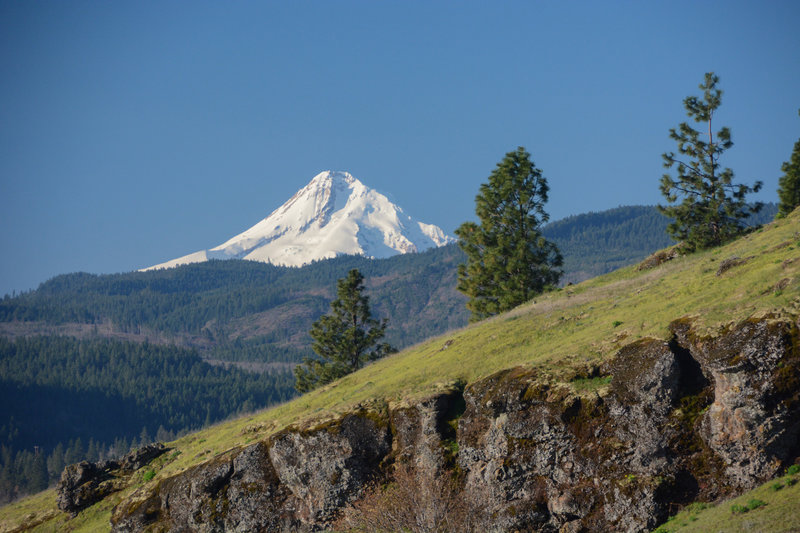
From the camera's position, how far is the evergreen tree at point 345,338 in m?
75.6

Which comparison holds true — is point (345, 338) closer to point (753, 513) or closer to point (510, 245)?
point (510, 245)

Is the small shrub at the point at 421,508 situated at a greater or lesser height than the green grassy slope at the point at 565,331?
lesser

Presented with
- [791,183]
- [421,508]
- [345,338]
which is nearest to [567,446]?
[421,508]

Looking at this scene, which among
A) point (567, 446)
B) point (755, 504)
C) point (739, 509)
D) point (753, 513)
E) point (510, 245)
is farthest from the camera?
point (510, 245)

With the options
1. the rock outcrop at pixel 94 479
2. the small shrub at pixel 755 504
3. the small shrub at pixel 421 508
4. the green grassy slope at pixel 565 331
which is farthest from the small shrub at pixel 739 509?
the rock outcrop at pixel 94 479

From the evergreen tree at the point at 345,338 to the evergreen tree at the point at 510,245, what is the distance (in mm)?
12385

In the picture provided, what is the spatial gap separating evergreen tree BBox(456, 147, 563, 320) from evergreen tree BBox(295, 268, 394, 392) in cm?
1238

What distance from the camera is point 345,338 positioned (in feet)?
249

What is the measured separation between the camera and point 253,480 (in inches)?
1479

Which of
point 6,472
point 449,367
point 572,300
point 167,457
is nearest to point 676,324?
point 449,367

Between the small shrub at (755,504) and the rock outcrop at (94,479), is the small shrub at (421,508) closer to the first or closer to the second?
the small shrub at (755,504)

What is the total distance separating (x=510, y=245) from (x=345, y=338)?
68.1ft

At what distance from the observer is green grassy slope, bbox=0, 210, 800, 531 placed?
3148 cm

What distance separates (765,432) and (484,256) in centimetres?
4488
